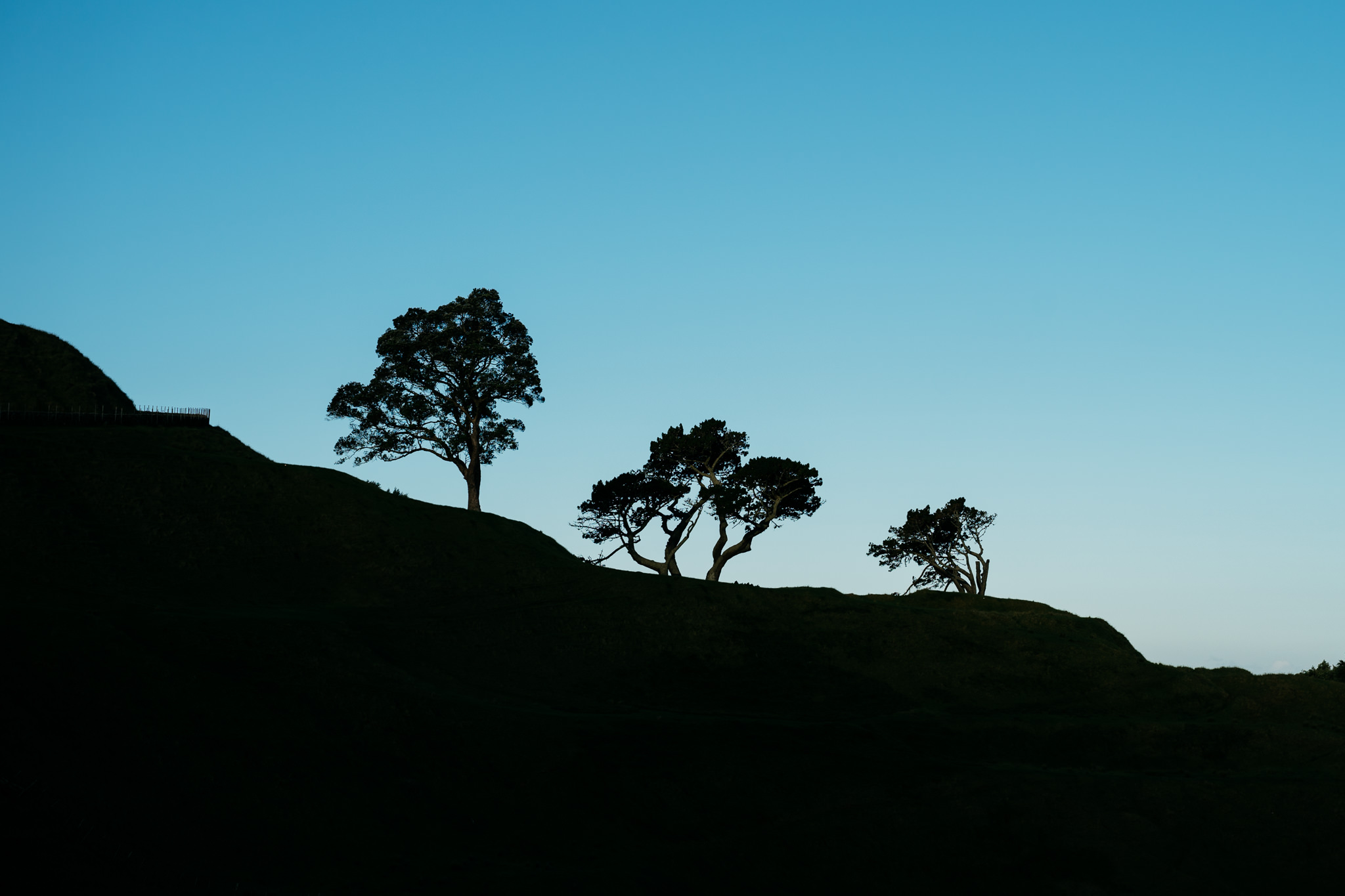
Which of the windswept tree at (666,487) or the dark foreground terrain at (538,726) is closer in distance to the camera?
the dark foreground terrain at (538,726)

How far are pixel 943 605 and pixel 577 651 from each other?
30.0 metres

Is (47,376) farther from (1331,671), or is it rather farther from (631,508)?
(1331,671)

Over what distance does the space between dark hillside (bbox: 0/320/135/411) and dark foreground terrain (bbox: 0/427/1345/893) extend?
891 cm

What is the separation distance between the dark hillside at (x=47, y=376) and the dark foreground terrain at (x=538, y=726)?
8912mm

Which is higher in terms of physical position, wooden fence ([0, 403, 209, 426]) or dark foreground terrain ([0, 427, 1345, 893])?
wooden fence ([0, 403, 209, 426])

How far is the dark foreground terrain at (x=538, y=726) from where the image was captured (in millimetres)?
29875

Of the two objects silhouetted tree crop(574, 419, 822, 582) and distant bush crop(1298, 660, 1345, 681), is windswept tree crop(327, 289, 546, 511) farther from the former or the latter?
distant bush crop(1298, 660, 1345, 681)

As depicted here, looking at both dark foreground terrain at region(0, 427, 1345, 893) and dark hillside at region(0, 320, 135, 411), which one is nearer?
dark foreground terrain at region(0, 427, 1345, 893)

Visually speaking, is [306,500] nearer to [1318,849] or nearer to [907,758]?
[907,758]

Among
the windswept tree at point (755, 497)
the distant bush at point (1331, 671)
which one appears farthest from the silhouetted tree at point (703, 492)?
the distant bush at point (1331, 671)

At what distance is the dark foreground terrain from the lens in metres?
29.9

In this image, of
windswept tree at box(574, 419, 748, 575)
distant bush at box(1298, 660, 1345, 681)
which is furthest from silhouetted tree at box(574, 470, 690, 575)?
distant bush at box(1298, 660, 1345, 681)

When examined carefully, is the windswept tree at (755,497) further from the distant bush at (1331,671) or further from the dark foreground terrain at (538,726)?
the distant bush at (1331,671)

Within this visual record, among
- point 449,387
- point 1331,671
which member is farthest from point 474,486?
point 1331,671
